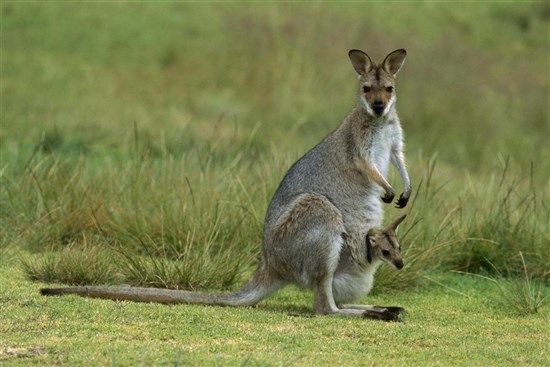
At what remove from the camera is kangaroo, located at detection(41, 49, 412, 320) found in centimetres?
731

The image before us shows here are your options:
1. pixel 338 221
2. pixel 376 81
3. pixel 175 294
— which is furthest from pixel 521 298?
pixel 175 294

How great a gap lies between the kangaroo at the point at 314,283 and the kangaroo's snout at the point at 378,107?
88cm

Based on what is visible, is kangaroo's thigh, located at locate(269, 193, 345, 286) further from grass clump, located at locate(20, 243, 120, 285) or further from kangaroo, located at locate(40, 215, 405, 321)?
grass clump, located at locate(20, 243, 120, 285)

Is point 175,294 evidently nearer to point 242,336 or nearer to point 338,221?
point 242,336

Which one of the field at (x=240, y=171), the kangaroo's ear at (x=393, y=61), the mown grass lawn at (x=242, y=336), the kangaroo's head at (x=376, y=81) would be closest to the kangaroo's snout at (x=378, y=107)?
the kangaroo's head at (x=376, y=81)

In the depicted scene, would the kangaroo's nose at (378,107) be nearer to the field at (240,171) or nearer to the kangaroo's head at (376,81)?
the kangaroo's head at (376,81)

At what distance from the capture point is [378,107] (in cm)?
779

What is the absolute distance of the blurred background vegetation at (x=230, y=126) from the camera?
9250 millimetres

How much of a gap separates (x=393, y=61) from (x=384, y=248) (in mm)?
1609

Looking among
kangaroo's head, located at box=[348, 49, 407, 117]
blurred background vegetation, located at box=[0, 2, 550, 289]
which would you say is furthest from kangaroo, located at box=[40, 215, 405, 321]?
kangaroo's head, located at box=[348, 49, 407, 117]

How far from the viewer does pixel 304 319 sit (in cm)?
705

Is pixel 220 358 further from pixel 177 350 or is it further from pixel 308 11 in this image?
pixel 308 11

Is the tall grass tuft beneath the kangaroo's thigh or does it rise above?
beneath

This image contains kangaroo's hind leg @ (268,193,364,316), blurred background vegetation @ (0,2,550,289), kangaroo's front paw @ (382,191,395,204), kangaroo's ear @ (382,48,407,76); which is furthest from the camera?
blurred background vegetation @ (0,2,550,289)
